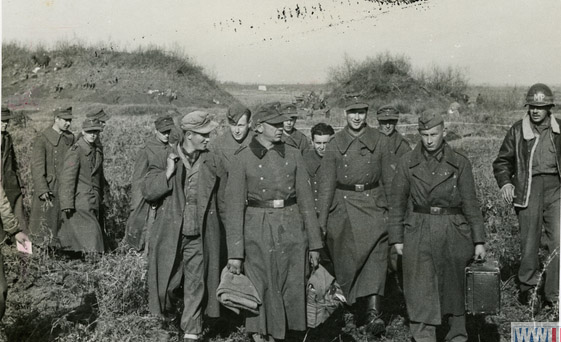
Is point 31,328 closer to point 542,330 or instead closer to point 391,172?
point 391,172

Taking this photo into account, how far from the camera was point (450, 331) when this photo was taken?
488 cm

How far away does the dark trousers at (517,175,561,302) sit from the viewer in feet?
18.4

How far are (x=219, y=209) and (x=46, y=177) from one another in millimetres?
2719

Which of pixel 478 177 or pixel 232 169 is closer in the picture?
pixel 232 169

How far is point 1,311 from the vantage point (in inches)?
174

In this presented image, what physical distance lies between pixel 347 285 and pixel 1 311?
286 centimetres

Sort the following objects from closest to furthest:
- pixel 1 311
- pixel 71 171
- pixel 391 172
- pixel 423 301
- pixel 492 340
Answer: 1. pixel 1 311
2. pixel 423 301
3. pixel 492 340
4. pixel 391 172
5. pixel 71 171

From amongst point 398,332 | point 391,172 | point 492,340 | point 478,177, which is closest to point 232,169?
point 391,172

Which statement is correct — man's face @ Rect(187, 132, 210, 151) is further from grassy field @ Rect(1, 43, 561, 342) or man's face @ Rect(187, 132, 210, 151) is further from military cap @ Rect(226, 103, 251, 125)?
grassy field @ Rect(1, 43, 561, 342)

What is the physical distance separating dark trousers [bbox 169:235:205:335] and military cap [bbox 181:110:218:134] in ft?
2.78

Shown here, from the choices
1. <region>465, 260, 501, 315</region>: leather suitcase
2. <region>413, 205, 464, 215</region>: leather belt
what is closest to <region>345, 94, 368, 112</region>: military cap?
<region>413, 205, 464, 215</region>: leather belt

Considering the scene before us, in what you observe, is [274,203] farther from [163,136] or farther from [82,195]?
A: [82,195]

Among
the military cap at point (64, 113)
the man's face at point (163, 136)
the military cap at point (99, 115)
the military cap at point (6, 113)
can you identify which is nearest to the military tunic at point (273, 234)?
the man's face at point (163, 136)

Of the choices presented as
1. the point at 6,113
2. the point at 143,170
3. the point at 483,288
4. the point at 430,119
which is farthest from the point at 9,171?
the point at 483,288
